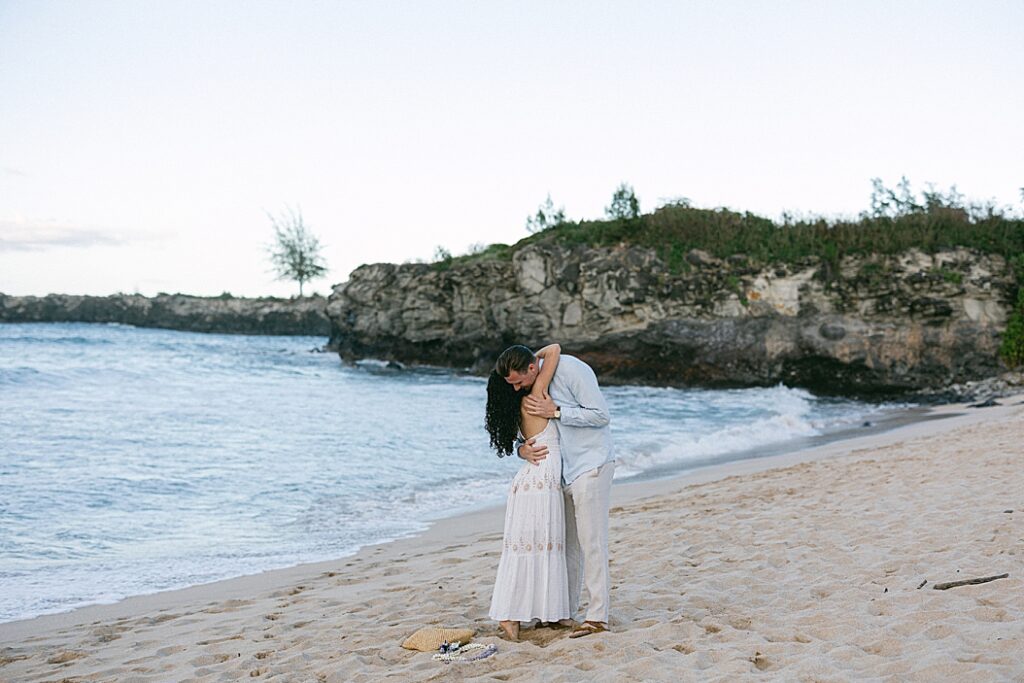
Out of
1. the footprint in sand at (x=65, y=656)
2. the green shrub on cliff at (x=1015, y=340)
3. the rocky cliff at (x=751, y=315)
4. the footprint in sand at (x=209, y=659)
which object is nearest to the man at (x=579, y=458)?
the footprint in sand at (x=209, y=659)

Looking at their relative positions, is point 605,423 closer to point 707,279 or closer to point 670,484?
point 670,484

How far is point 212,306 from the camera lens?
68000mm

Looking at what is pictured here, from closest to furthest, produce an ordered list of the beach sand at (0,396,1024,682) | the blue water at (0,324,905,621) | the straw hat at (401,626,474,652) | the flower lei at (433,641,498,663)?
1. the beach sand at (0,396,1024,682)
2. the flower lei at (433,641,498,663)
3. the straw hat at (401,626,474,652)
4. the blue water at (0,324,905,621)

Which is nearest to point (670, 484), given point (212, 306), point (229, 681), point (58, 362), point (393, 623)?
point (393, 623)

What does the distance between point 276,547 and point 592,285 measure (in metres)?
19.2

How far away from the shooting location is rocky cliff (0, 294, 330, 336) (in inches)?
2625

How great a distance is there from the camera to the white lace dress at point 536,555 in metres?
4.77

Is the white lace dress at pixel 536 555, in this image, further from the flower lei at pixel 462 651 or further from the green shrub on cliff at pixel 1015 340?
the green shrub on cliff at pixel 1015 340

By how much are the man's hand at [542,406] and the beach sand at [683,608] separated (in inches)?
50.8

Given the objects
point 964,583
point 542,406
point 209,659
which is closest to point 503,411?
point 542,406

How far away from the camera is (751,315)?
24.7m

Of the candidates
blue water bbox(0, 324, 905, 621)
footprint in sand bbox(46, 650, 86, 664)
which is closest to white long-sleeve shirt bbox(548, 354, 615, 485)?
footprint in sand bbox(46, 650, 86, 664)

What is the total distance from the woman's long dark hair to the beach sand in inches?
45.9

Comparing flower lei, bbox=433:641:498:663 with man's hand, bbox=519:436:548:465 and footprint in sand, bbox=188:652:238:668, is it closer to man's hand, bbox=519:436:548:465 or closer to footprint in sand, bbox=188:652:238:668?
man's hand, bbox=519:436:548:465
